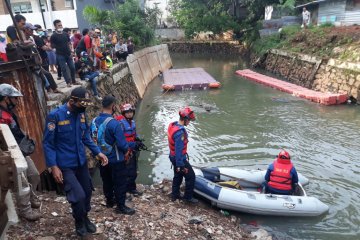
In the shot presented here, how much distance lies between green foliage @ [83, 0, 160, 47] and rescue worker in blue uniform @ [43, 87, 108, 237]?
15.9m

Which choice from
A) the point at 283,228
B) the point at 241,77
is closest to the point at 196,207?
the point at 283,228

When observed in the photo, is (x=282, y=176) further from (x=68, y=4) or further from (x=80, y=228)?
(x=68, y=4)

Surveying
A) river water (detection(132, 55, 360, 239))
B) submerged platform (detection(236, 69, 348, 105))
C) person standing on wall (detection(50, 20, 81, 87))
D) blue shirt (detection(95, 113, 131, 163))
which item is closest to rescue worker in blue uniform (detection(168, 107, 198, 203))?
blue shirt (detection(95, 113, 131, 163))

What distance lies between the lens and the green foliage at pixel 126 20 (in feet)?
63.9

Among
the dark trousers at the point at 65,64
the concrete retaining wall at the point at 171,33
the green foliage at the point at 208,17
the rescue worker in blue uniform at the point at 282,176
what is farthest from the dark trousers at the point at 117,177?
the concrete retaining wall at the point at 171,33

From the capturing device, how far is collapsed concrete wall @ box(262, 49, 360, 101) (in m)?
15.6

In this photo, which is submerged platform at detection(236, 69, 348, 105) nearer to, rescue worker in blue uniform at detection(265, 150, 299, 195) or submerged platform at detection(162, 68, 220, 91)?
submerged platform at detection(162, 68, 220, 91)

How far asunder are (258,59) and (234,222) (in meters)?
24.0

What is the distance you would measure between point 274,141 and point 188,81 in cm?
1093

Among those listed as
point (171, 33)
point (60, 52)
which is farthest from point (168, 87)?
point (171, 33)

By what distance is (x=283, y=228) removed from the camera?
6.64m

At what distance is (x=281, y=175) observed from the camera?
22.9 feet

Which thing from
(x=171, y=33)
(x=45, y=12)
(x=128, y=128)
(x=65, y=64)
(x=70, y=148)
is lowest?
(x=171, y=33)

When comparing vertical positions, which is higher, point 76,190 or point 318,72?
point 76,190
